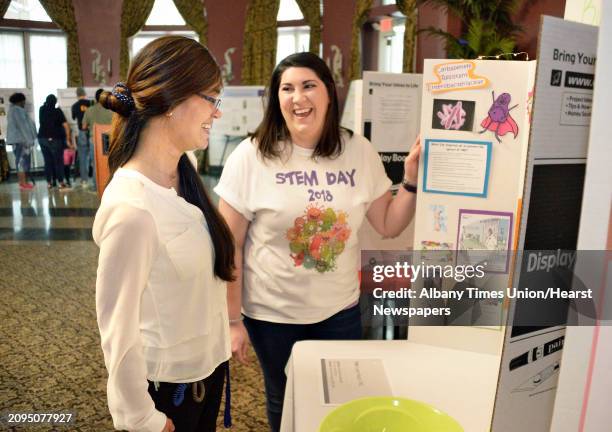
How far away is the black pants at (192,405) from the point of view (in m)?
1.20

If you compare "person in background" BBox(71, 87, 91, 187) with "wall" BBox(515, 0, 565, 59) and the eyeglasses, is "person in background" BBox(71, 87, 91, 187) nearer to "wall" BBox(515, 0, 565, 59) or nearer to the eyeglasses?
"wall" BBox(515, 0, 565, 59)

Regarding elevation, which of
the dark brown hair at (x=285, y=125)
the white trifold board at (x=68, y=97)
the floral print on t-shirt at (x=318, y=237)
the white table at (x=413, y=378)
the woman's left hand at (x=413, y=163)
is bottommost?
the white table at (x=413, y=378)

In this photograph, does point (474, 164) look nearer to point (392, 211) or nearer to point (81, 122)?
point (392, 211)

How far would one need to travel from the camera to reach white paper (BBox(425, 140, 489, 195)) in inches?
53.1

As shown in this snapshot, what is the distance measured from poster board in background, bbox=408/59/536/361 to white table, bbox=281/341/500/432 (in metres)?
0.09

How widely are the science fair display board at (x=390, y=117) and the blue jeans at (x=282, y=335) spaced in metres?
0.95

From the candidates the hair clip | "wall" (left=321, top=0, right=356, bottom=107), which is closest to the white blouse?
the hair clip

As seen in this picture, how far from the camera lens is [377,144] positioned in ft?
8.64

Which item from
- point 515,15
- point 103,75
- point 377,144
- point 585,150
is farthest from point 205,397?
point 103,75

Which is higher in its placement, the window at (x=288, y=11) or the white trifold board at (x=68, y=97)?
the window at (x=288, y=11)

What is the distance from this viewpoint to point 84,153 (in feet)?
29.2

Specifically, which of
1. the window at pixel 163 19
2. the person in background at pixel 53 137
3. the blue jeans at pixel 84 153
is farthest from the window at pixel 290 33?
the person in background at pixel 53 137

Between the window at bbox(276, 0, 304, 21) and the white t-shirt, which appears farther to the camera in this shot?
the window at bbox(276, 0, 304, 21)

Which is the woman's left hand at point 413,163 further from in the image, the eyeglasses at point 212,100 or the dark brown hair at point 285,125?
the eyeglasses at point 212,100
